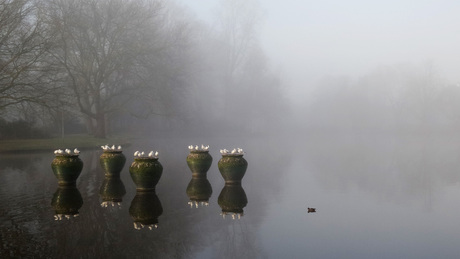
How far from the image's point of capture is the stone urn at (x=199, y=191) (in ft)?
48.5

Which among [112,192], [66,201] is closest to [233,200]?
[112,192]

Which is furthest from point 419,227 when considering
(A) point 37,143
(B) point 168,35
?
(B) point 168,35

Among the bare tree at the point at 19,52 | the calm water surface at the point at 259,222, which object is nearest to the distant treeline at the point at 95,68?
the bare tree at the point at 19,52

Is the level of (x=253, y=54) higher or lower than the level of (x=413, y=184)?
higher

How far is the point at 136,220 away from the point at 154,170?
155 inches

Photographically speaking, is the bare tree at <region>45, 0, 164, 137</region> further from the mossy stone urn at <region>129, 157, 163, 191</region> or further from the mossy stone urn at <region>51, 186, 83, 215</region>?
the mossy stone urn at <region>129, 157, 163, 191</region>

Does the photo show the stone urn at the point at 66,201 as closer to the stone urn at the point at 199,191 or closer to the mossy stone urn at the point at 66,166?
the mossy stone urn at the point at 66,166

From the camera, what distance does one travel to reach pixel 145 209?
12961 mm

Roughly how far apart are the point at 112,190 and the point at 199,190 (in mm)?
3035

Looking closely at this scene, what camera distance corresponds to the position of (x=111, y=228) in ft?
34.7

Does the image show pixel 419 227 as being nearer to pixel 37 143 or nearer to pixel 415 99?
pixel 37 143

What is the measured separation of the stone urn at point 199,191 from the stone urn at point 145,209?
1.18 m

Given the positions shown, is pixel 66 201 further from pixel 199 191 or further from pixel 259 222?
pixel 259 222

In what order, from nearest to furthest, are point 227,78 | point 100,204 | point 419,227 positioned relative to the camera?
point 419,227, point 100,204, point 227,78
